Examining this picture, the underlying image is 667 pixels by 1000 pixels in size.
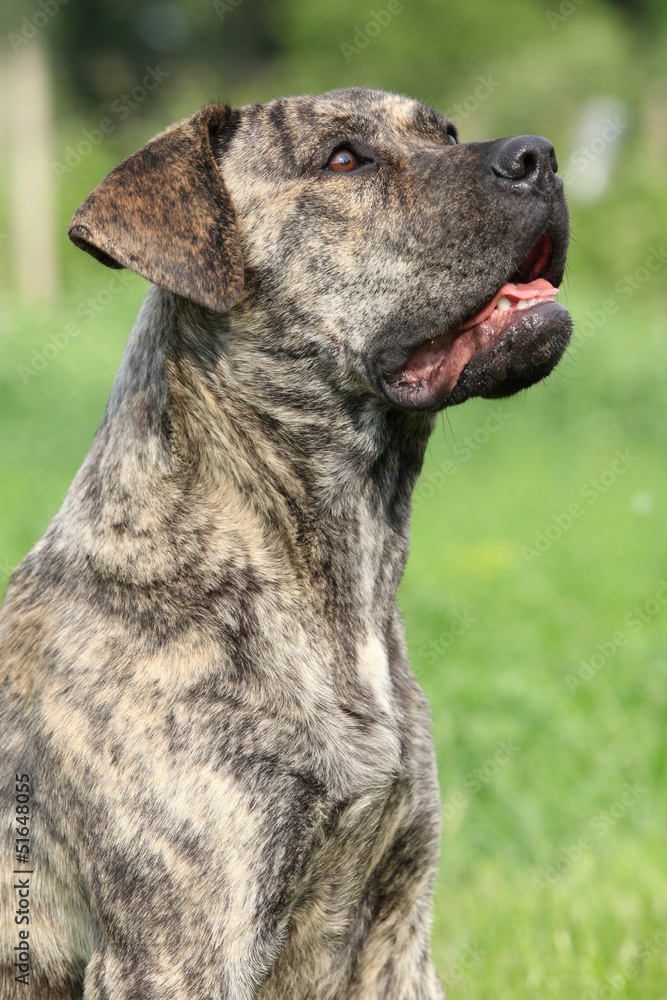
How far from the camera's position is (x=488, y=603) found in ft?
19.2

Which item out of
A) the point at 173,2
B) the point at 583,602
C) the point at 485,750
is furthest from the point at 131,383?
the point at 173,2

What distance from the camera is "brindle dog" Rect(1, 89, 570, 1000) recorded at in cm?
240

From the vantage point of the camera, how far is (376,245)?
2826 mm

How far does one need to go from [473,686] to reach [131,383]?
8.66 feet

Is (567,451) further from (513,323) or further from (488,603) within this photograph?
(513,323)
